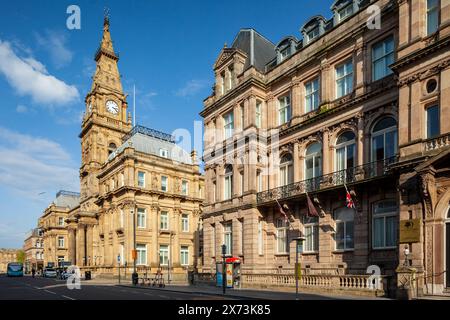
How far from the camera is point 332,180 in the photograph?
2372 centimetres

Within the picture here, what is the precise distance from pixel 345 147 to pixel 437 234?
869 centimetres

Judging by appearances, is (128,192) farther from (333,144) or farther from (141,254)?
(333,144)

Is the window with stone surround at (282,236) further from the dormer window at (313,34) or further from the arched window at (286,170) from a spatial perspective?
the dormer window at (313,34)

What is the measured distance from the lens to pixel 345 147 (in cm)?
2395

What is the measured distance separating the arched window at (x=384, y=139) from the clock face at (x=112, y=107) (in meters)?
54.7

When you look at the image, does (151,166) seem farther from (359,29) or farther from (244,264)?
(359,29)

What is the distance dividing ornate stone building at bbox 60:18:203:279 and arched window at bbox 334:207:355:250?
76.0ft

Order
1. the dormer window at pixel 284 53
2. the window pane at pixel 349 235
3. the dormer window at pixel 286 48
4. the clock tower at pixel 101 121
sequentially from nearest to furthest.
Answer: the window pane at pixel 349 235 < the dormer window at pixel 286 48 < the dormer window at pixel 284 53 < the clock tower at pixel 101 121

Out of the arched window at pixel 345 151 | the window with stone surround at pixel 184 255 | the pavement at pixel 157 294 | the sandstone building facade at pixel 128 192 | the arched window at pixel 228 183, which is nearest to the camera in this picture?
the pavement at pixel 157 294

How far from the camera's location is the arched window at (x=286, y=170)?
91.5 ft

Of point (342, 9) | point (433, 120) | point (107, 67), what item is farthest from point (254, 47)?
point (107, 67)

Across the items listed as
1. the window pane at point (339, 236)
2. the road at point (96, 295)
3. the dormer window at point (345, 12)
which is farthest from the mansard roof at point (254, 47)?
the road at point (96, 295)
